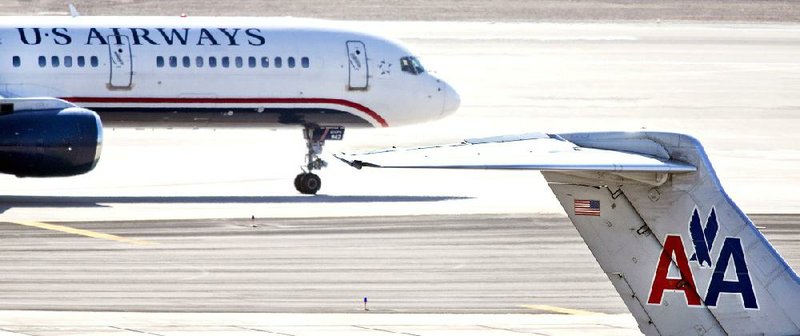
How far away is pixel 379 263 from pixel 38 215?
8.71 m

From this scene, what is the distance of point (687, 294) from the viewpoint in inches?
683

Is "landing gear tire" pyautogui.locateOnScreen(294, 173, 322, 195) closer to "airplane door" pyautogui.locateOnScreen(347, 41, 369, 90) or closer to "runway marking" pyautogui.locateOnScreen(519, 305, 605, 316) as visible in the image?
"airplane door" pyautogui.locateOnScreen(347, 41, 369, 90)

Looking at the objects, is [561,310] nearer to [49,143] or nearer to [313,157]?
[49,143]

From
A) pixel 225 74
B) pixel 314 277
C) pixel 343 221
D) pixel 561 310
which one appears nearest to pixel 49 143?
pixel 225 74

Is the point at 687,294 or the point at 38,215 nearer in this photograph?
the point at 687,294

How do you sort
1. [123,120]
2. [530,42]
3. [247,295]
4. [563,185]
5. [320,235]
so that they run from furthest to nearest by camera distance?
[530,42]
[123,120]
[320,235]
[247,295]
[563,185]

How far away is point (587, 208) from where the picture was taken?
17375 millimetres

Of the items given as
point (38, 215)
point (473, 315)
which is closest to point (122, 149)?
point (38, 215)

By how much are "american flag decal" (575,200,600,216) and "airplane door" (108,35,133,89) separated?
22.9 m

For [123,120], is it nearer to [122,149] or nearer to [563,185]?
[122,149]

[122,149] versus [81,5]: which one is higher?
[81,5]

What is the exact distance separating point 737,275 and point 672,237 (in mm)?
714

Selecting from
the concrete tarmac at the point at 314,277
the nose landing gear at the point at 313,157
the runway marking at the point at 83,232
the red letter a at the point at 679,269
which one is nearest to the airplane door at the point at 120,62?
the nose landing gear at the point at 313,157

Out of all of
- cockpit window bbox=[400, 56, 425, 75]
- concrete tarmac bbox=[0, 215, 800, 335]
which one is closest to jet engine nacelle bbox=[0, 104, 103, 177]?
concrete tarmac bbox=[0, 215, 800, 335]
